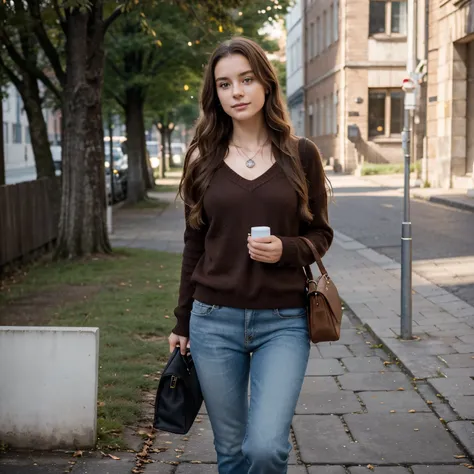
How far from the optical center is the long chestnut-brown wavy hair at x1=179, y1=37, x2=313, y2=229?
329 cm

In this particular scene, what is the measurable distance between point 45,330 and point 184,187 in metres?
1.59

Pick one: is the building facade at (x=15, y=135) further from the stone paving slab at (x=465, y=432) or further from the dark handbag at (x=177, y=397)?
the dark handbag at (x=177, y=397)

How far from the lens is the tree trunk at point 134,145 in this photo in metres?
26.8

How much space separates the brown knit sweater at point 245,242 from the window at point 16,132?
7295 cm

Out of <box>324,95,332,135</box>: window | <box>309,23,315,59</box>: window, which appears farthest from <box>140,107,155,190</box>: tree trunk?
<box>309,23,315,59</box>: window

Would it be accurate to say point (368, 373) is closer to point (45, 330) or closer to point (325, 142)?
point (45, 330)

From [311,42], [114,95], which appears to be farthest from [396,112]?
[114,95]

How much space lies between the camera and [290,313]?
10.6 ft

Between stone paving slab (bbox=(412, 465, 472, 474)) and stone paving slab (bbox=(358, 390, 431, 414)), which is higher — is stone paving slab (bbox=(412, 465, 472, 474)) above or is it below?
above

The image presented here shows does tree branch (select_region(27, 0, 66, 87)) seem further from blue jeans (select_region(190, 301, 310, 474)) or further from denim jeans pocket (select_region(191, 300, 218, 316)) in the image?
blue jeans (select_region(190, 301, 310, 474))

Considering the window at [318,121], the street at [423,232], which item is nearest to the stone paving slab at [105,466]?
the street at [423,232]

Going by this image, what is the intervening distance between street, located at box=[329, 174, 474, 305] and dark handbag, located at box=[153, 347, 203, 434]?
5.10 m

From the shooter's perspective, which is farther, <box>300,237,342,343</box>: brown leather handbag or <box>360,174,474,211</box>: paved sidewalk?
<box>360,174,474,211</box>: paved sidewalk

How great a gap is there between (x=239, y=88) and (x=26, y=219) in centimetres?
1115
